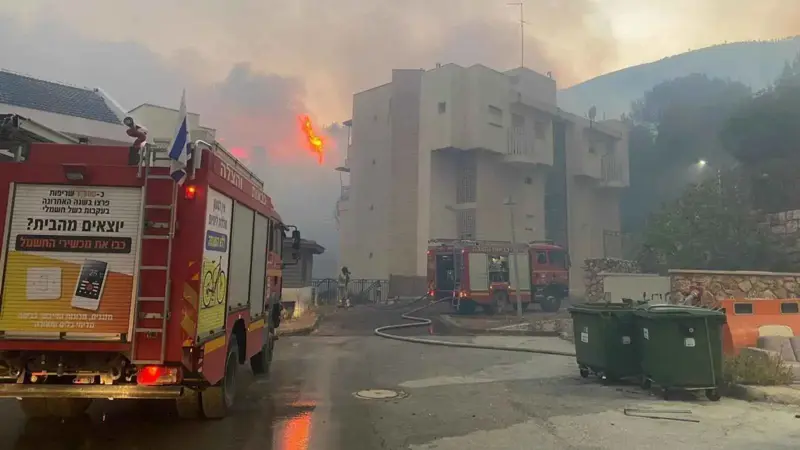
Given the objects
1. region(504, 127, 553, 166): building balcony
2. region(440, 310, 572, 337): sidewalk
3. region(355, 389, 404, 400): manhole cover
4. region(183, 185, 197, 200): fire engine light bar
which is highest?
region(504, 127, 553, 166): building balcony

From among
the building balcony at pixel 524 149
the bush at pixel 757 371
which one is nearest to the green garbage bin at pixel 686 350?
the bush at pixel 757 371

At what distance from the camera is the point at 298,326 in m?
17.0

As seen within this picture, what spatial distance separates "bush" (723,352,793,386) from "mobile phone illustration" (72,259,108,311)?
7.95m

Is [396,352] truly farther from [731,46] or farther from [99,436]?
[731,46]

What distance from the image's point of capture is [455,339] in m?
14.7

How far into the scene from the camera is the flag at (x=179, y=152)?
473 cm

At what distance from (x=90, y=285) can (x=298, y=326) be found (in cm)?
1248

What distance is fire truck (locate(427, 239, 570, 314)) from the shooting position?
23.0 metres

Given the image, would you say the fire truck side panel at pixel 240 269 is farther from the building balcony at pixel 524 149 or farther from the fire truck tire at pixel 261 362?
the building balcony at pixel 524 149

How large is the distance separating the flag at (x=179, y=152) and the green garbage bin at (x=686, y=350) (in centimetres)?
649

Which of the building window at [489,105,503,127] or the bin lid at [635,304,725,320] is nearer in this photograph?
the bin lid at [635,304,725,320]

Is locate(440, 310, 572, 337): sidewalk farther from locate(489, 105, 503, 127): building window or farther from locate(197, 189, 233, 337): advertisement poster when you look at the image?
locate(489, 105, 503, 127): building window

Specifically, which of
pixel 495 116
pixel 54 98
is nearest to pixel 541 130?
pixel 495 116

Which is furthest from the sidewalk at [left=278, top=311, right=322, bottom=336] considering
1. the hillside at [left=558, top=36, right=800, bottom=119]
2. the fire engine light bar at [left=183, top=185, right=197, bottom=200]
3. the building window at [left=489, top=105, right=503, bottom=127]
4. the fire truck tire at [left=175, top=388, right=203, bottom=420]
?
the hillside at [left=558, top=36, right=800, bottom=119]
